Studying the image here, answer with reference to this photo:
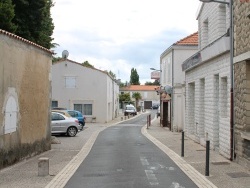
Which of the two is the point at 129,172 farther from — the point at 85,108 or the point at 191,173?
the point at 85,108

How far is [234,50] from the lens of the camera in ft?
47.6

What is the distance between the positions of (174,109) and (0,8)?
18168 millimetres

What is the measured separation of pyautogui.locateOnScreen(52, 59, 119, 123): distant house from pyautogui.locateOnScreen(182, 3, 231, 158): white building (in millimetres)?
25623

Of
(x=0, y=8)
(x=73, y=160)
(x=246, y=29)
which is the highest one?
(x=0, y=8)

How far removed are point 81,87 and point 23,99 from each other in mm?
34592

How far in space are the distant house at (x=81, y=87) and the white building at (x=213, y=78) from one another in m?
25.6

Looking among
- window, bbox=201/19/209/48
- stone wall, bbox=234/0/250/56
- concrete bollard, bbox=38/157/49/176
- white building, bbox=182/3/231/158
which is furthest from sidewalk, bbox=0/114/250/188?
window, bbox=201/19/209/48

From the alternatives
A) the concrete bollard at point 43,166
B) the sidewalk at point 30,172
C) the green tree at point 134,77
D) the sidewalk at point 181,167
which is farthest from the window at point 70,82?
the green tree at point 134,77

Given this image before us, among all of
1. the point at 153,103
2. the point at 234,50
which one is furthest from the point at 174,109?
the point at 153,103

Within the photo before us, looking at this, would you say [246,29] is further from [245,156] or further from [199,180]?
[199,180]

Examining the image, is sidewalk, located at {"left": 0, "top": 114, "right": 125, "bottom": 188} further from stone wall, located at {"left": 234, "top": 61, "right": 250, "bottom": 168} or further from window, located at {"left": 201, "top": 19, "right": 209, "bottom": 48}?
window, located at {"left": 201, "top": 19, "right": 209, "bottom": 48}

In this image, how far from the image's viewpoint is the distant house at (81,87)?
5003 cm

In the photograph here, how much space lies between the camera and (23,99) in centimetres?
1557

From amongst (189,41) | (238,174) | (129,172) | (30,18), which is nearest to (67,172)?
(129,172)
